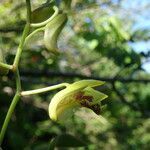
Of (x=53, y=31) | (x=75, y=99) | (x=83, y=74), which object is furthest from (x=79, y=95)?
(x=83, y=74)

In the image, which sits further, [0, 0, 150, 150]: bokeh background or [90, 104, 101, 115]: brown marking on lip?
[0, 0, 150, 150]: bokeh background

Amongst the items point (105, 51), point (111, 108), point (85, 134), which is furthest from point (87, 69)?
point (105, 51)

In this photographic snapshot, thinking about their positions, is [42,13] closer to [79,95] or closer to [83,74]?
[79,95]

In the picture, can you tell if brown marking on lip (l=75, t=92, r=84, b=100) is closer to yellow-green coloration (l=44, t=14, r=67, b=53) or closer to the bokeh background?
yellow-green coloration (l=44, t=14, r=67, b=53)

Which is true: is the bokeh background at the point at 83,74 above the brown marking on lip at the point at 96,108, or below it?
below

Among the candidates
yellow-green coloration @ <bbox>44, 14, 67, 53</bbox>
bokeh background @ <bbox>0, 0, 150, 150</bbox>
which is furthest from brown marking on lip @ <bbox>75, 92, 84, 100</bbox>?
bokeh background @ <bbox>0, 0, 150, 150</bbox>

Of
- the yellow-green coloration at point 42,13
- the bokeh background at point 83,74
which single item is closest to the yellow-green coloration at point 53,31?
the yellow-green coloration at point 42,13

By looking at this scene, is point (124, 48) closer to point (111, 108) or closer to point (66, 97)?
point (111, 108)

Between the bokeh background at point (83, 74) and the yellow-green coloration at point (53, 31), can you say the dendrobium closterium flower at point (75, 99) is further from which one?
the bokeh background at point (83, 74)
